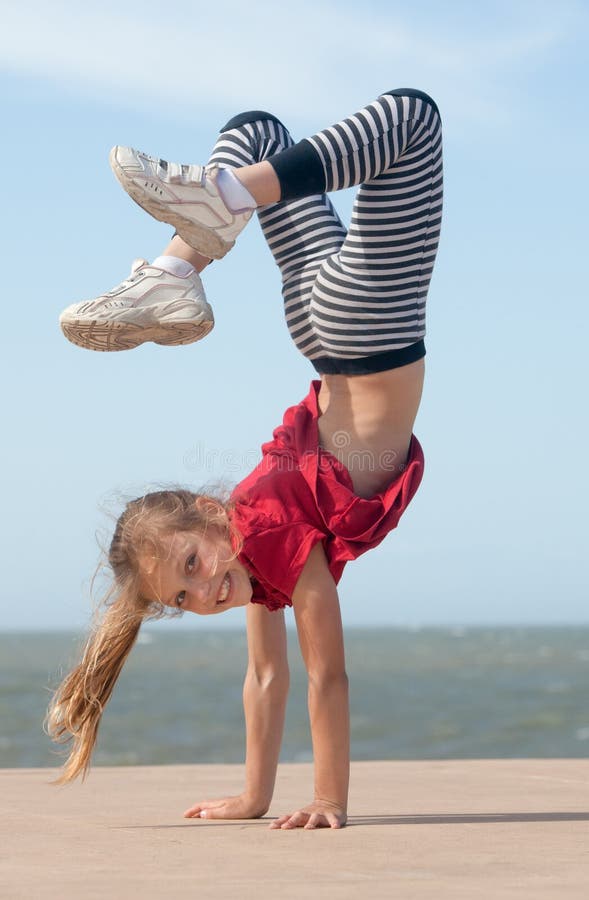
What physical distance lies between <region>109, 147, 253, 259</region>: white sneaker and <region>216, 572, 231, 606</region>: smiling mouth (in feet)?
2.71

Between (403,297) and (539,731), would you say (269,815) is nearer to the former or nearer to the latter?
(403,297)

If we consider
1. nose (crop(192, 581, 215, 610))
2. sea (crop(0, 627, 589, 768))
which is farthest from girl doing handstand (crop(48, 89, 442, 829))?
sea (crop(0, 627, 589, 768))

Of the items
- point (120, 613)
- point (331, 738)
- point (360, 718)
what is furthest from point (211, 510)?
point (360, 718)

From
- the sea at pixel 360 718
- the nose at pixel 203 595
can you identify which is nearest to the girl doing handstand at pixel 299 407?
the nose at pixel 203 595

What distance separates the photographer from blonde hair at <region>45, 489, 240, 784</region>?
3.13 metres

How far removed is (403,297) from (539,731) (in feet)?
50.1

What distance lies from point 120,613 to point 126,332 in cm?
72

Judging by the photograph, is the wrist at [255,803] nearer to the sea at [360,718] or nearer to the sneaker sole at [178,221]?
the sneaker sole at [178,221]

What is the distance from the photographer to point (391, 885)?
2.21 m

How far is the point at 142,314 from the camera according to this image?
292 cm

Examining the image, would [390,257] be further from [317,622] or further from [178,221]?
[317,622]

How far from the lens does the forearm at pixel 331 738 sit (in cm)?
307

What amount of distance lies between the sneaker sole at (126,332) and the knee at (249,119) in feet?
1.94

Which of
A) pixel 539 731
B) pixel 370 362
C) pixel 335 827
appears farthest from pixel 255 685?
pixel 539 731
